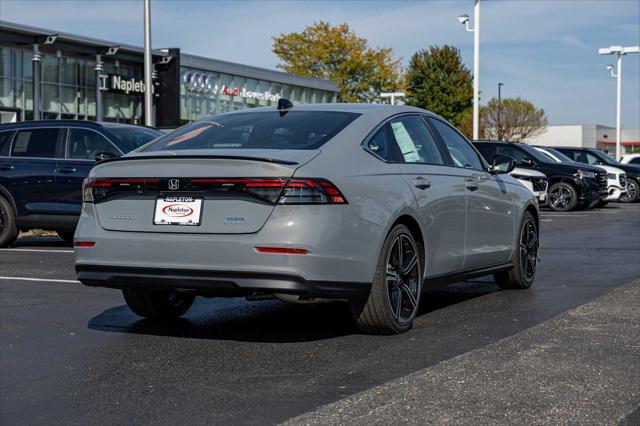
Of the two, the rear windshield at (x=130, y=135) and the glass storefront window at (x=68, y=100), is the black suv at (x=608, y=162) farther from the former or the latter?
the glass storefront window at (x=68, y=100)

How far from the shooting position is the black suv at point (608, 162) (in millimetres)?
29359

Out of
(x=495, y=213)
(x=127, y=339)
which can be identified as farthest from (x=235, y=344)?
(x=495, y=213)

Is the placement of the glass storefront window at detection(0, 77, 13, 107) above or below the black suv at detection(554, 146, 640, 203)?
above

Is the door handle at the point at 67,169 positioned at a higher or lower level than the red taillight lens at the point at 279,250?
higher

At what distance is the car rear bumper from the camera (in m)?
5.72

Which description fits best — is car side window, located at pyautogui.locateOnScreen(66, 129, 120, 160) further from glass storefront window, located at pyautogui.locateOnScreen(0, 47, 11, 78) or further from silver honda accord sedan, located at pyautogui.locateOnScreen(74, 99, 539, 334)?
glass storefront window, located at pyautogui.locateOnScreen(0, 47, 11, 78)

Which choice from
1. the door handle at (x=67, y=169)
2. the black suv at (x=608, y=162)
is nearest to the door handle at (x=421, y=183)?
the door handle at (x=67, y=169)

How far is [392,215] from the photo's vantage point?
20.8 ft

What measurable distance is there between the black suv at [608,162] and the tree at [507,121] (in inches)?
1570

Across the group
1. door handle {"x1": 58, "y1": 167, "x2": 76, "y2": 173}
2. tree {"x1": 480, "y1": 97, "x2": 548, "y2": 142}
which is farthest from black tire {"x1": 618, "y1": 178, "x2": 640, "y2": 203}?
tree {"x1": 480, "y1": 97, "x2": 548, "y2": 142}

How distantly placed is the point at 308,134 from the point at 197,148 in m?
0.74

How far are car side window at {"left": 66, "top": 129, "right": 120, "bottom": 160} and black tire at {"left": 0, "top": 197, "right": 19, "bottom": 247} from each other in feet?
3.61

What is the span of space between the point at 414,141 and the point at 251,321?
1.76 meters

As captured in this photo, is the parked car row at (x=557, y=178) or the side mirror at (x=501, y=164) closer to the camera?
the side mirror at (x=501, y=164)
